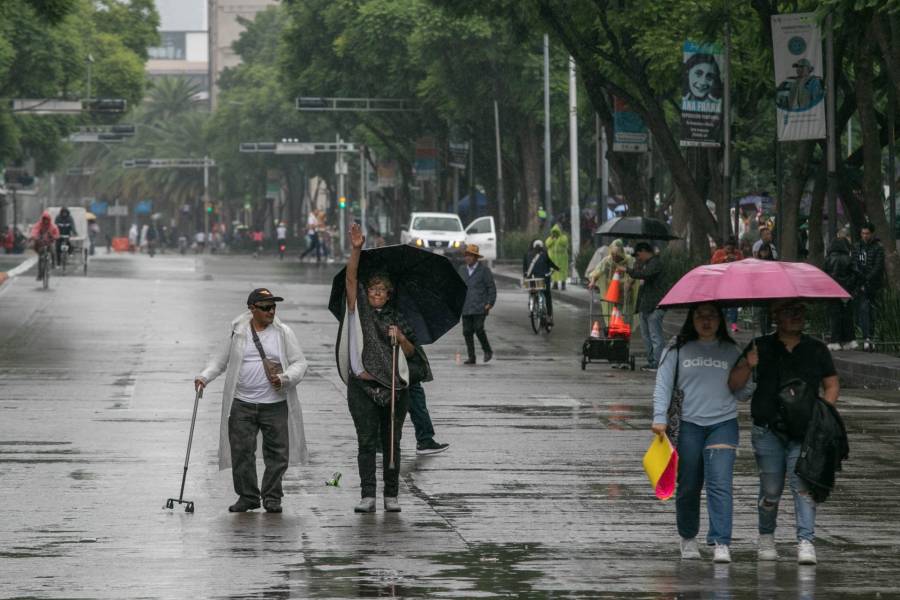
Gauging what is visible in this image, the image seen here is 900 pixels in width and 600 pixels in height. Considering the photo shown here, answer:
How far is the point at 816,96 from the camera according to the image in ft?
89.9

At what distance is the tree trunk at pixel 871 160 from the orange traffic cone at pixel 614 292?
146 inches

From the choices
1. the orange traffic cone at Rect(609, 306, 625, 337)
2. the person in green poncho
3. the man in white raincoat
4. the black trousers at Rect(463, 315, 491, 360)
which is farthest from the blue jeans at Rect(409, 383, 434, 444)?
the person in green poncho

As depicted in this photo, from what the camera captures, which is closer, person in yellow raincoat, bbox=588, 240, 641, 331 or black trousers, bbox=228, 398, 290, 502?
black trousers, bbox=228, 398, 290, 502

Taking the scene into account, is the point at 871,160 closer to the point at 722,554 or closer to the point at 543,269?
the point at 543,269

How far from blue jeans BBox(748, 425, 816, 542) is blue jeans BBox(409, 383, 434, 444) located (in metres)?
5.65

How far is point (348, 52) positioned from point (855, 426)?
56260 mm

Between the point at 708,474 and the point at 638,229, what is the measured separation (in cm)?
1844

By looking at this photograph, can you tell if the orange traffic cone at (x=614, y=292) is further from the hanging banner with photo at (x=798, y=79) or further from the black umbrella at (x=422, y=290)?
the black umbrella at (x=422, y=290)

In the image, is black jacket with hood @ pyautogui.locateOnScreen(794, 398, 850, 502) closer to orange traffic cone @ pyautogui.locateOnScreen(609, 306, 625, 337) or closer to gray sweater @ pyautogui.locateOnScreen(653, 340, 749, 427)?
gray sweater @ pyautogui.locateOnScreen(653, 340, 749, 427)

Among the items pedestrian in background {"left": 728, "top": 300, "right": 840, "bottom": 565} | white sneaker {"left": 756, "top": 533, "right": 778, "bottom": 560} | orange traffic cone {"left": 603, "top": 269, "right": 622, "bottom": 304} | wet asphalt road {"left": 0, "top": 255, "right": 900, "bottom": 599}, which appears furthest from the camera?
orange traffic cone {"left": 603, "top": 269, "right": 622, "bottom": 304}

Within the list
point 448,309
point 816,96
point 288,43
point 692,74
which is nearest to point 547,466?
point 448,309

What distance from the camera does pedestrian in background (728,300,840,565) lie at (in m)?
10.5

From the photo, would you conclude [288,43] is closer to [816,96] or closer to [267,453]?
[816,96]

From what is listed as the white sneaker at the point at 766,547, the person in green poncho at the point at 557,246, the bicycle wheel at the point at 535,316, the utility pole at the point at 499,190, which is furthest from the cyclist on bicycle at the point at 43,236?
the white sneaker at the point at 766,547
